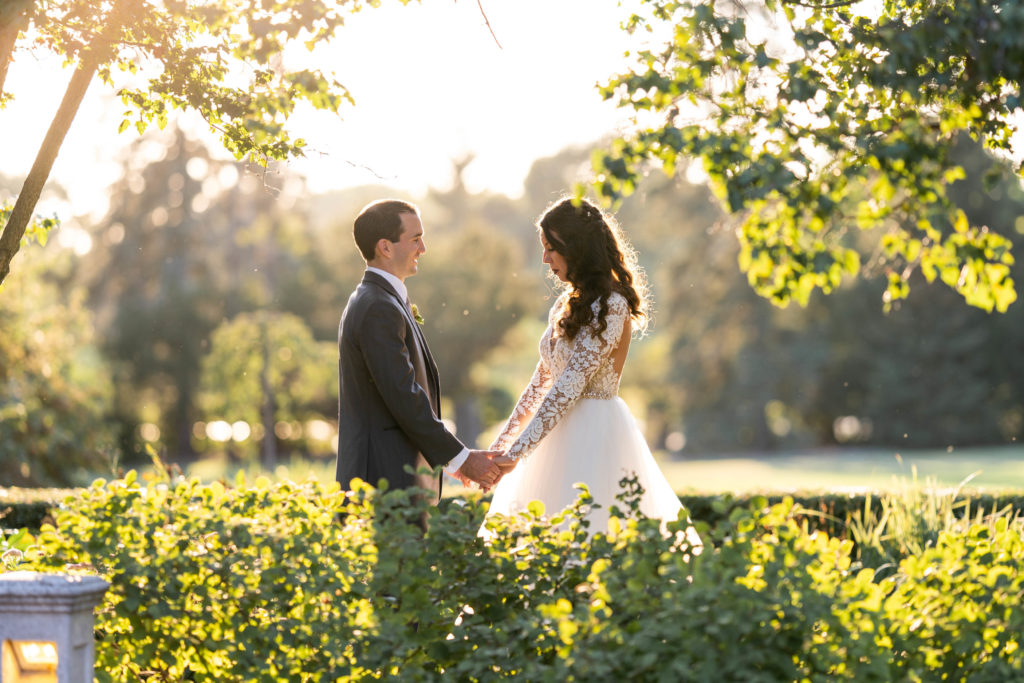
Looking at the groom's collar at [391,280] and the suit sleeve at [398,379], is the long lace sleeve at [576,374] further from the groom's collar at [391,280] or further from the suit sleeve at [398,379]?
the groom's collar at [391,280]

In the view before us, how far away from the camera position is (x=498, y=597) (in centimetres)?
349

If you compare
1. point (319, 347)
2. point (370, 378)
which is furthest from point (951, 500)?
point (319, 347)

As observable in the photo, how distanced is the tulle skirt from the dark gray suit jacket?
465 millimetres

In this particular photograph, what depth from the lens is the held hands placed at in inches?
184

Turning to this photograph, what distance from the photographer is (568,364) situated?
4719 millimetres

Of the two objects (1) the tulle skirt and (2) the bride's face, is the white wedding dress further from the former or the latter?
(2) the bride's face

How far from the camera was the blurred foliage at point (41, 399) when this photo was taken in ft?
49.3

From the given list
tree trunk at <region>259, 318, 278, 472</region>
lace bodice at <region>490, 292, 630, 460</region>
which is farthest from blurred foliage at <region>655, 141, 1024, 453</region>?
lace bodice at <region>490, 292, 630, 460</region>

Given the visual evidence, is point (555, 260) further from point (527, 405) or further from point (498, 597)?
point (498, 597)

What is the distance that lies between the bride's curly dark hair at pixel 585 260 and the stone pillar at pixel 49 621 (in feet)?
7.42

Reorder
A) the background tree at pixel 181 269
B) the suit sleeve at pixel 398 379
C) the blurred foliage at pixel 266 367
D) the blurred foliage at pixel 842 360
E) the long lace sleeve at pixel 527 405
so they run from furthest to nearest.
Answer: the blurred foliage at pixel 842 360, the background tree at pixel 181 269, the blurred foliage at pixel 266 367, the long lace sleeve at pixel 527 405, the suit sleeve at pixel 398 379

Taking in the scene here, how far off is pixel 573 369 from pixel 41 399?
13.5 meters

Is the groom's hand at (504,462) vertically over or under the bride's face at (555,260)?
under

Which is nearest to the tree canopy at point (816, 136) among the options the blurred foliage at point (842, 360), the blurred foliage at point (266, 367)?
the blurred foliage at point (266, 367)
